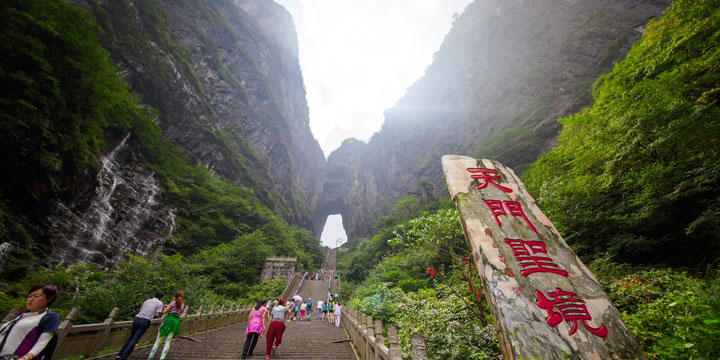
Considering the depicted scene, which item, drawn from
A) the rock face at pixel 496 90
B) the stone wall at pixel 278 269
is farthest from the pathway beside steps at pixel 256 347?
the rock face at pixel 496 90

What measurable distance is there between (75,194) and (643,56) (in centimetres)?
1630

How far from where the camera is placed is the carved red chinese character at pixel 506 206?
3.13 metres

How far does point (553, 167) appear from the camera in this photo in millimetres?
7562

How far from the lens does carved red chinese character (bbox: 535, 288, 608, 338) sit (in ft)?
7.49

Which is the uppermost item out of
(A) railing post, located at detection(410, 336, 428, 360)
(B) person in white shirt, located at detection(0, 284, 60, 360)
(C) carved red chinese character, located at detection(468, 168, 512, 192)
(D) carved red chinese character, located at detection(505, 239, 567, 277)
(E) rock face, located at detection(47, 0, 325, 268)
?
(E) rock face, located at detection(47, 0, 325, 268)

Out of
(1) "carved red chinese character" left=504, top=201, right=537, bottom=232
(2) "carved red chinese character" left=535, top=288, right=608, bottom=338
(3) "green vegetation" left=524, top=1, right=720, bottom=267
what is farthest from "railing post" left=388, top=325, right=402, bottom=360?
(3) "green vegetation" left=524, top=1, right=720, bottom=267

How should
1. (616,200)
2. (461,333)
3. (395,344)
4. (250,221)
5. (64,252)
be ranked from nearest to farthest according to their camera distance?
(395,344) < (461,333) < (616,200) < (64,252) < (250,221)

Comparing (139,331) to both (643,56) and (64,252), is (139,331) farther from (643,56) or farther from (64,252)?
(643,56)

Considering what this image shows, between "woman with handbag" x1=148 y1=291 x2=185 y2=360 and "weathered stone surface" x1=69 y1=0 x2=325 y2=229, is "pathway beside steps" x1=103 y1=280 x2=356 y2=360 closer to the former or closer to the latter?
"woman with handbag" x1=148 y1=291 x2=185 y2=360

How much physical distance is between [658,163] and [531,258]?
10.9 ft

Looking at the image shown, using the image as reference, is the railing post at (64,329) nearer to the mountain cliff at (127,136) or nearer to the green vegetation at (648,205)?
the green vegetation at (648,205)

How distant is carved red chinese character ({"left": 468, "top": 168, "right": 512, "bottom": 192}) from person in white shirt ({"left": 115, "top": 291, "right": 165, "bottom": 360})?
4601 mm

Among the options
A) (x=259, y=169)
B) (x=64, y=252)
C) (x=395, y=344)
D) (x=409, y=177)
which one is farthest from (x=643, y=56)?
(x=409, y=177)

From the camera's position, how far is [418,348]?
1.76m
